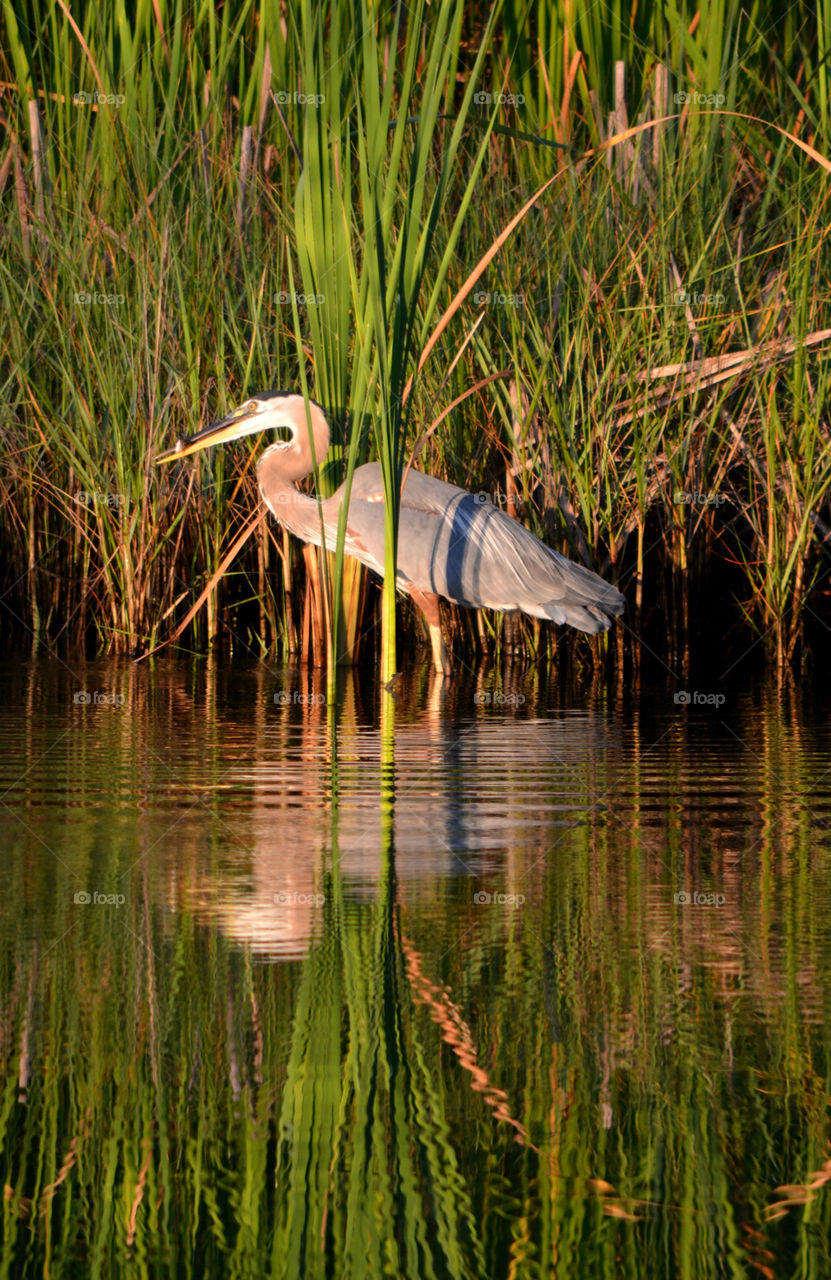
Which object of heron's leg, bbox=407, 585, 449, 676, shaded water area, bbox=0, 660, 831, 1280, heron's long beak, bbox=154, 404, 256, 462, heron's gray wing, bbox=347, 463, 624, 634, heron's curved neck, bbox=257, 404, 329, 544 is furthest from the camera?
heron's leg, bbox=407, 585, 449, 676

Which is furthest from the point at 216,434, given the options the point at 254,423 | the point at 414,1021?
the point at 414,1021

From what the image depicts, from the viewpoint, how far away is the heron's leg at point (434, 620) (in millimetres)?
6785

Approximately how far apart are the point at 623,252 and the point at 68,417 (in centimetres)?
262

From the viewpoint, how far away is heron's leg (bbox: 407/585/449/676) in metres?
6.79

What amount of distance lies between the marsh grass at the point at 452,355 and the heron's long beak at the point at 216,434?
157 millimetres

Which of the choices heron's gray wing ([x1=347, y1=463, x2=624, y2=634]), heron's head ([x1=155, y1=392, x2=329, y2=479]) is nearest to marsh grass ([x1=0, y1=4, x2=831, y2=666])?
heron's head ([x1=155, y1=392, x2=329, y2=479])

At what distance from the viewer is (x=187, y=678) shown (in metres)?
6.41

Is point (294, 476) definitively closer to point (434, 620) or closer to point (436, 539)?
point (436, 539)

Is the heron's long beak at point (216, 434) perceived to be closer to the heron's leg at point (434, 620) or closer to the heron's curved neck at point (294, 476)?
the heron's curved neck at point (294, 476)

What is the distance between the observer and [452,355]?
6934 mm

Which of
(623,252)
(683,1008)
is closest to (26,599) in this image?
(623,252)

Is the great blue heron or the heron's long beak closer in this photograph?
the great blue heron

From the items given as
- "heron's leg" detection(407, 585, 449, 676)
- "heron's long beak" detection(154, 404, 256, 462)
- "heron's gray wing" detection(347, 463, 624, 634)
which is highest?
"heron's long beak" detection(154, 404, 256, 462)

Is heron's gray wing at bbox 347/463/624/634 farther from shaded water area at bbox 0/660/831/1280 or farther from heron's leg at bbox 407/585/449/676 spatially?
shaded water area at bbox 0/660/831/1280
